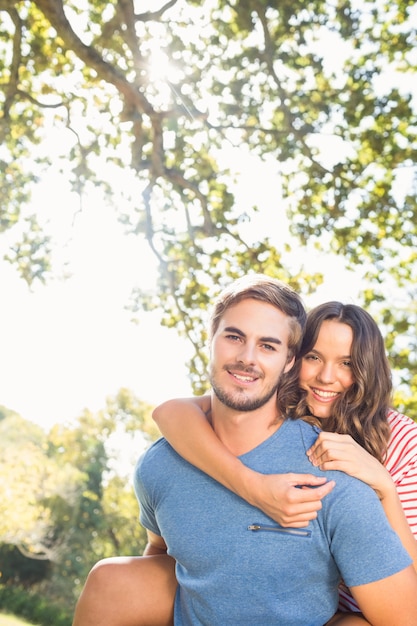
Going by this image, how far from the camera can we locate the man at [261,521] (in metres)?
2.67

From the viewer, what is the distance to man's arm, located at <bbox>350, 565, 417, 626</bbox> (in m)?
2.63

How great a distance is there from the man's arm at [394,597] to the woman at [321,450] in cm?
18

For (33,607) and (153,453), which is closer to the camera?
(153,453)

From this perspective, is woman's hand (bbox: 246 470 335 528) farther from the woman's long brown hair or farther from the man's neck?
the woman's long brown hair

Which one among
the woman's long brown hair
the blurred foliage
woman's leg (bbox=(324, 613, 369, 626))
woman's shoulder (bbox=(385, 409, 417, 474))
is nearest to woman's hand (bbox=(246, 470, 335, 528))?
woman's leg (bbox=(324, 613, 369, 626))

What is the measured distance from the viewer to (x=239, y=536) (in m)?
2.94

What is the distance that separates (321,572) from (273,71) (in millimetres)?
8168

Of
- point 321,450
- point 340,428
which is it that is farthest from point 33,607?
point 321,450

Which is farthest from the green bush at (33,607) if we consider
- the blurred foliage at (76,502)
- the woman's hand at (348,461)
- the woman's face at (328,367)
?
the woman's hand at (348,461)

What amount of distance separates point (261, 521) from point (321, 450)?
15.1 inches

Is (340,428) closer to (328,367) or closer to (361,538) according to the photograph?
(328,367)

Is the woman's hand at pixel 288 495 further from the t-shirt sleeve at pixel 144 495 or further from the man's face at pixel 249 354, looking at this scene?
the t-shirt sleeve at pixel 144 495

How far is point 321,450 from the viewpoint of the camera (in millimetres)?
2895

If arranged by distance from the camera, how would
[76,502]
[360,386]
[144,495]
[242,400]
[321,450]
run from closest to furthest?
[321,450], [242,400], [144,495], [360,386], [76,502]
